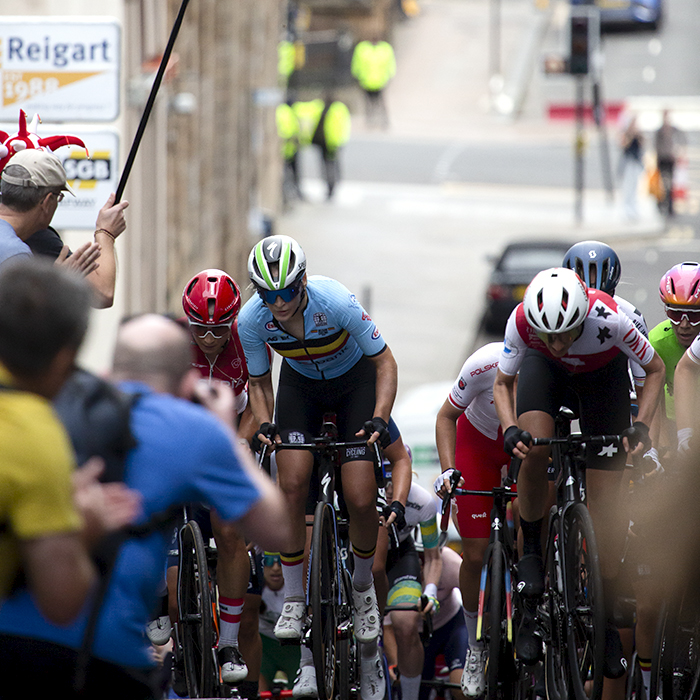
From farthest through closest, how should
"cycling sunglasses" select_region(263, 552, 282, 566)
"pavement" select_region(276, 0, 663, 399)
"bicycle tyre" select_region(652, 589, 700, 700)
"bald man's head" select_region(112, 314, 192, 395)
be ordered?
"pavement" select_region(276, 0, 663, 399), "cycling sunglasses" select_region(263, 552, 282, 566), "bicycle tyre" select_region(652, 589, 700, 700), "bald man's head" select_region(112, 314, 192, 395)

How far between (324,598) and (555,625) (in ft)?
3.68

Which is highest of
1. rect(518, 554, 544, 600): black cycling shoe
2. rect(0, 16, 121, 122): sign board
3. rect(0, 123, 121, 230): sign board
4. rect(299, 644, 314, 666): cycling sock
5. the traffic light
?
the traffic light

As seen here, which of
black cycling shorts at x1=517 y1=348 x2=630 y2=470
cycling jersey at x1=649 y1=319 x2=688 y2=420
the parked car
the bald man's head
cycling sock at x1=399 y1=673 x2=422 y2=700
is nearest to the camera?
the bald man's head

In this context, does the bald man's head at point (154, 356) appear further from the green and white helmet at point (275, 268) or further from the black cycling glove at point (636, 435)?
the black cycling glove at point (636, 435)

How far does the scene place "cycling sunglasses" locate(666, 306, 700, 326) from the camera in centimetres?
639

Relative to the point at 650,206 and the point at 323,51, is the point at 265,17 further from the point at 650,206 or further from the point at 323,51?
the point at 323,51

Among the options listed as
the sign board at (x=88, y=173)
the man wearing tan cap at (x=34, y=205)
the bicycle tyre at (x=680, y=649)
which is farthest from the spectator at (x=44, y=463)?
the sign board at (x=88, y=173)

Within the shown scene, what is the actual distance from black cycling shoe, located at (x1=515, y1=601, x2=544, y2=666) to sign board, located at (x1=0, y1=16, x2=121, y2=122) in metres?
5.07

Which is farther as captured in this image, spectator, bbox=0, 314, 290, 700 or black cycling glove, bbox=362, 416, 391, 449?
black cycling glove, bbox=362, 416, 391, 449

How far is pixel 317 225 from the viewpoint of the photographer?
28281 millimetres

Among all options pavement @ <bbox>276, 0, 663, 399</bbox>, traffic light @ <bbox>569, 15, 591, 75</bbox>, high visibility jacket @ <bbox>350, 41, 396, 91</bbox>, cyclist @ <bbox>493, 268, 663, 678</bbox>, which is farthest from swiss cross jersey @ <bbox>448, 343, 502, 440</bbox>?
high visibility jacket @ <bbox>350, 41, 396, 91</bbox>

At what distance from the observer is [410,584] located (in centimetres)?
716

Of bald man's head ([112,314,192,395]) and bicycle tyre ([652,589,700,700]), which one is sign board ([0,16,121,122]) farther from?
bald man's head ([112,314,192,395])

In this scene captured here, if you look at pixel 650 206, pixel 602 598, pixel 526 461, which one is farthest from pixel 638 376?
pixel 650 206
